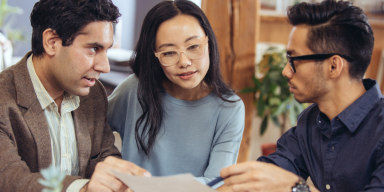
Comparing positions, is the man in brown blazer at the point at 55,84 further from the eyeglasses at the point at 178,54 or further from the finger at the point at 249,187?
the finger at the point at 249,187

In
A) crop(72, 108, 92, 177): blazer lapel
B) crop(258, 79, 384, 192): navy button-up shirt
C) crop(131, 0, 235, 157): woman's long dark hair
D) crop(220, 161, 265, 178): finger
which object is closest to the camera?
crop(220, 161, 265, 178): finger

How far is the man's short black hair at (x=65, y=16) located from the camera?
117cm

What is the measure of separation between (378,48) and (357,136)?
354cm

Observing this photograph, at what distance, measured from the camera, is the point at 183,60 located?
1.39m

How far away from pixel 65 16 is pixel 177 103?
652 millimetres

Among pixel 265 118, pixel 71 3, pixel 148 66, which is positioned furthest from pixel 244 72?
pixel 71 3

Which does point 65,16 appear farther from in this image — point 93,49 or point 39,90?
point 39,90

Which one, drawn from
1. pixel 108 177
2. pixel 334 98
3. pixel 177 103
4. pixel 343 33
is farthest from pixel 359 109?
pixel 108 177

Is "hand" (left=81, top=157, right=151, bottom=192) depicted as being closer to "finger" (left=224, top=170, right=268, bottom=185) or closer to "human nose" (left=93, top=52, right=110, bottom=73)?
"finger" (left=224, top=170, right=268, bottom=185)

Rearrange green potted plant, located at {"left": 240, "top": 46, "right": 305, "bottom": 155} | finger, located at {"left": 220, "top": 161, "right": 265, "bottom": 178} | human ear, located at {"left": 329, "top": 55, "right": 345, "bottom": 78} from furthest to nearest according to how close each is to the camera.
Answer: green potted plant, located at {"left": 240, "top": 46, "right": 305, "bottom": 155}, human ear, located at {"left": 329, "top": 55, "right": 345, "bottom": 78}, finger, located at {"left": 220, "top": 161, "right": 265, "bottom": 178}

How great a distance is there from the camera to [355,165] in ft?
3.76

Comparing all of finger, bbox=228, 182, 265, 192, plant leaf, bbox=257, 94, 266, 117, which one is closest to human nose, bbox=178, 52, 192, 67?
finger, bbox=228, 182, 265, 192

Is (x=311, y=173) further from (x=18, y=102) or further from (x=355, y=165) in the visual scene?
(x=18, y=102)

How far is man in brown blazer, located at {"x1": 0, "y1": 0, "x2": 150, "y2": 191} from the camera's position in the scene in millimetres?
1161
